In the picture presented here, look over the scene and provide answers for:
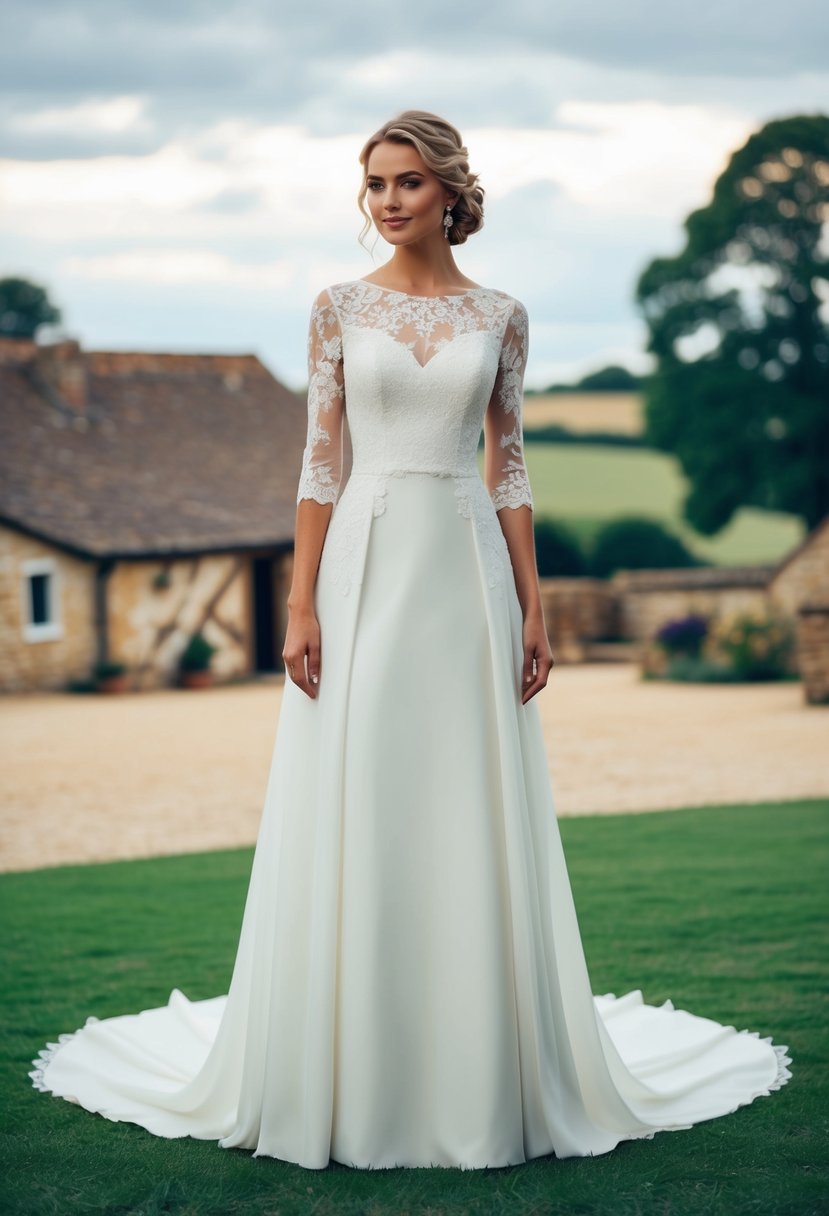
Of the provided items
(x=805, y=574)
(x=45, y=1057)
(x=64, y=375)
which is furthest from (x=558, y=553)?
(x=45, y=1057)

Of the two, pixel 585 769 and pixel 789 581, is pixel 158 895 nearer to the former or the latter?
pixel 585 769

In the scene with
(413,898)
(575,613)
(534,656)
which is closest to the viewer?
(413,898)

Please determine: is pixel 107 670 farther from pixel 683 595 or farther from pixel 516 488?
pixel 516 488

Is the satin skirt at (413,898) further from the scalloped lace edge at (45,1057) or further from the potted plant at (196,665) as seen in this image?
the potted plant at (196,665)

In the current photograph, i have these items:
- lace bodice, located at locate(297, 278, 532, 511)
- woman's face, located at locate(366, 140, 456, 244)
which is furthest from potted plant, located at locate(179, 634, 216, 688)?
woman's face, located at locate(366, 140, 456, 244)

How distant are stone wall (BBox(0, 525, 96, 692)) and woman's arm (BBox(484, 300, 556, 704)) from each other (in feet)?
69.6

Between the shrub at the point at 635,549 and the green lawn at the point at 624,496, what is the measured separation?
19.8ft

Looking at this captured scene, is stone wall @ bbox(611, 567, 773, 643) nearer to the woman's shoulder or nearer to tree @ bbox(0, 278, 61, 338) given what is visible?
the woman's shoulder

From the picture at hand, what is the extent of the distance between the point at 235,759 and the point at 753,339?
21.3m

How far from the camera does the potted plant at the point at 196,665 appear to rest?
2628 cm

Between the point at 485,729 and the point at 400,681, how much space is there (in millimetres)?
270

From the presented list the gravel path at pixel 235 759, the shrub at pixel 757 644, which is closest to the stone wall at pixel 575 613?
the gravel path at pixel 235 759

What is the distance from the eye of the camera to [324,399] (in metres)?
4.02

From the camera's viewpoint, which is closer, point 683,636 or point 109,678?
point 109,678
